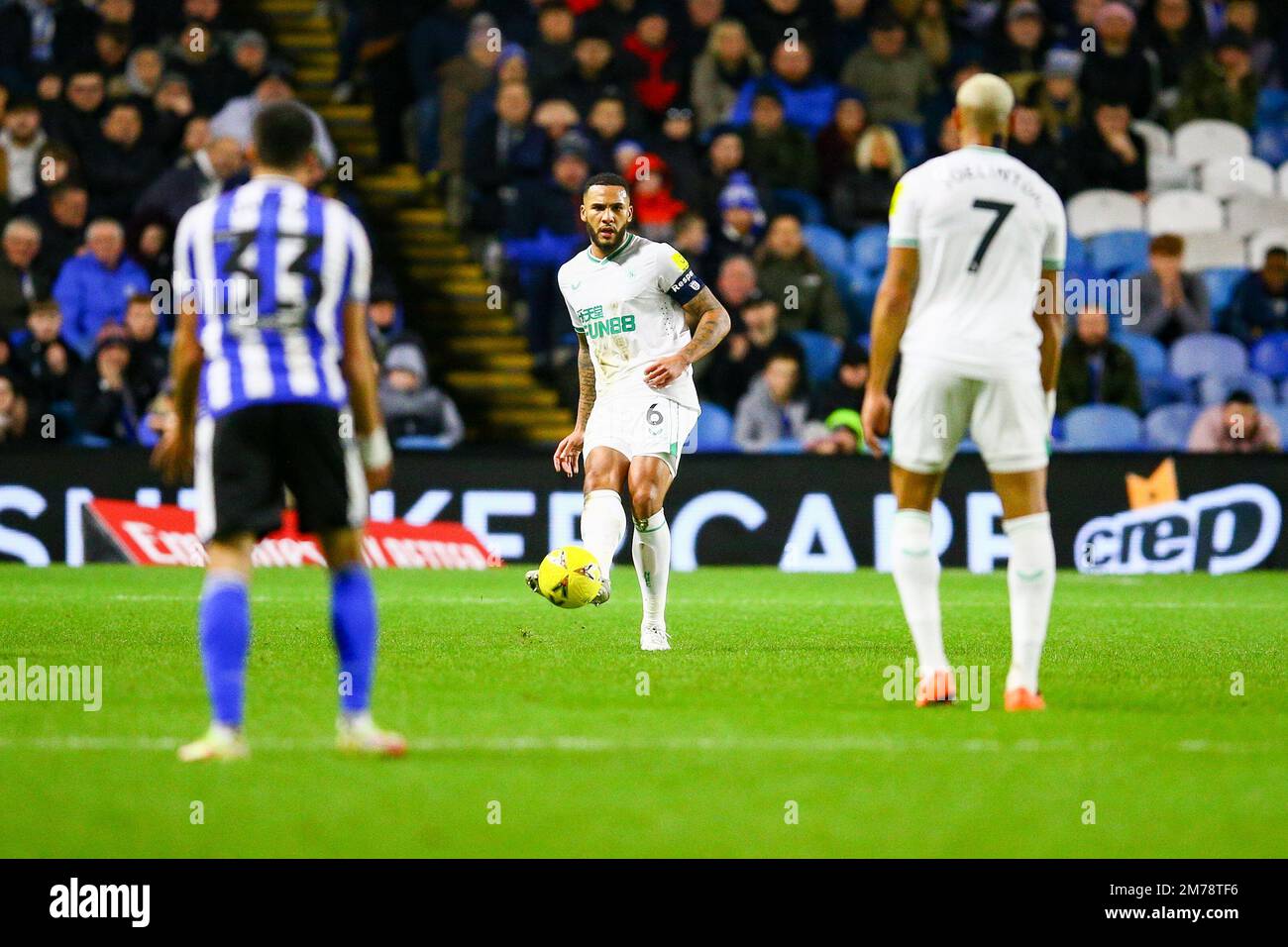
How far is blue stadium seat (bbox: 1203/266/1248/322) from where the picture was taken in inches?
709

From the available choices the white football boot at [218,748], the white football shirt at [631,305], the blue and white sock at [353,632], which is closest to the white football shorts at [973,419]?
the blue and white sock at [353,632]

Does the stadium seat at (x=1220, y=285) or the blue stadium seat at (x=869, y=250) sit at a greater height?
the blue stadium seat at (x=869, y=250)

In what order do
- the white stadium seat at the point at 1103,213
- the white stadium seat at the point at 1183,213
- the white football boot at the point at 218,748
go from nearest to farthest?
1. the white football boot at the point at 218,748
2. the white stadium seat at the point at 1103,213
3. the white stadium seat at the point at 1183,213

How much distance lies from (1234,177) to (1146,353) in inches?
106

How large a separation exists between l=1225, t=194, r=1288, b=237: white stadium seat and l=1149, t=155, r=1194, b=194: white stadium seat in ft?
1.48

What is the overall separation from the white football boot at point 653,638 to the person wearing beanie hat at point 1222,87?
11885 millimetres

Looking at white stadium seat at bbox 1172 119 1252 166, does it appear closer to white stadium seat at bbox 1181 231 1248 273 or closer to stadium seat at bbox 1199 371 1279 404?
white stadium seat at bbox 1181 231 1248 273

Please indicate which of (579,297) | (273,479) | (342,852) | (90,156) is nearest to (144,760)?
(273,479)

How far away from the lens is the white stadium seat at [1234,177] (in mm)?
19062

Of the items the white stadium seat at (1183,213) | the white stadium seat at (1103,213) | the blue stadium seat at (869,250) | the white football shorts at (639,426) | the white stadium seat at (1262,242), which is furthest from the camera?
the white stadium seat at (1183,213)

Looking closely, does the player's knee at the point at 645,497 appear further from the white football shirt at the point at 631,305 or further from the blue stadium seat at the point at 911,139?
the blue stadium seat at the point at 911,139

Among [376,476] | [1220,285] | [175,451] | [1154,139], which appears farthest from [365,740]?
[1154,139]

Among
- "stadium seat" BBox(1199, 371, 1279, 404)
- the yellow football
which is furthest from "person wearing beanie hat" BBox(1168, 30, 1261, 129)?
the yellow football

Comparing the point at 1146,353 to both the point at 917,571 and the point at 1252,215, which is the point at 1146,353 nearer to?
the point at 1252,215
